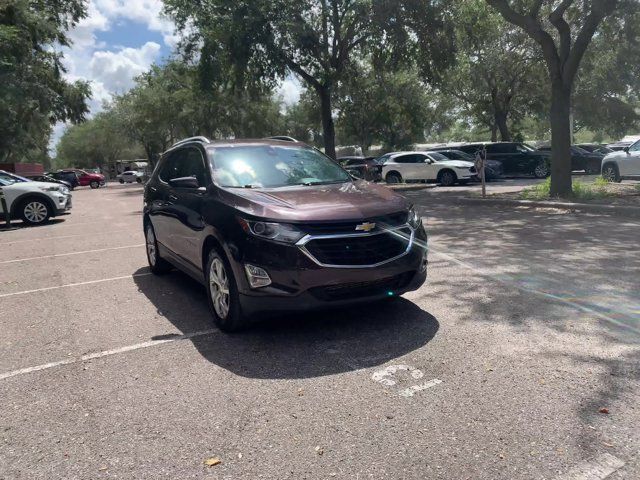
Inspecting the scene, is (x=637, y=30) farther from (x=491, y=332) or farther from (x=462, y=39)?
(x=491, y=332)

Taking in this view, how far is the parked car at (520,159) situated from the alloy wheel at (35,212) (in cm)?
1863

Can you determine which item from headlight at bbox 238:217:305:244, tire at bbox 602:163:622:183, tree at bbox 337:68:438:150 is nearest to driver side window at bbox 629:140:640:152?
tire at bbox 602:163:622:183

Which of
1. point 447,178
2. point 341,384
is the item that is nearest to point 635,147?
point 447,178

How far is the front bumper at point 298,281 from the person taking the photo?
4.41 meters

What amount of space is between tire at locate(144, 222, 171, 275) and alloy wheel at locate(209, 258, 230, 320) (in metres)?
2.45

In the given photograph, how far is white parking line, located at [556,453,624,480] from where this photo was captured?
2730 millimetres

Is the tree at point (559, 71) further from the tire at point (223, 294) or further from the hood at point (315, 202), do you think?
the tire at point (223, 294)

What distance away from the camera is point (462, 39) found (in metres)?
21.7

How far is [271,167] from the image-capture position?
19.1 feet

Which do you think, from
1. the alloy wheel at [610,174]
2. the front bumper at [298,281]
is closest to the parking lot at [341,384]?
the front bumper at [298,281]

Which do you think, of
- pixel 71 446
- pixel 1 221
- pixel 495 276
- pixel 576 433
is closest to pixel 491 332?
pixel 576 433

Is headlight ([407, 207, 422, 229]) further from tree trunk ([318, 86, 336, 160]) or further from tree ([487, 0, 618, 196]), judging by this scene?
tree trunk ([318, 86, 336, 160])

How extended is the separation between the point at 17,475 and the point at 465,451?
2347 millimetres

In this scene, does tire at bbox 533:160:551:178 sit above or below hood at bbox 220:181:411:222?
below
